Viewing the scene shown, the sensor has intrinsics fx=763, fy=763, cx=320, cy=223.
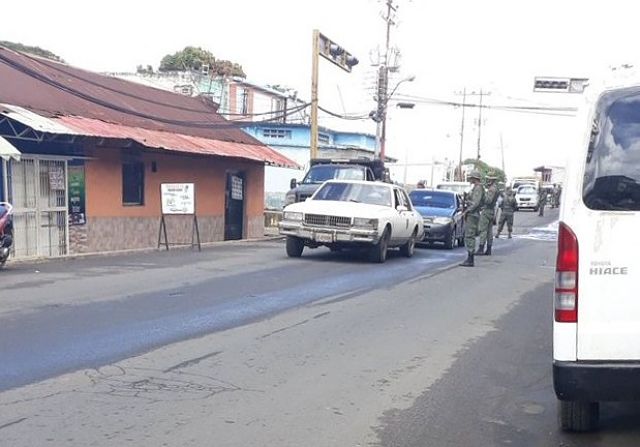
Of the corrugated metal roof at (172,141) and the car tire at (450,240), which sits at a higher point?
the corrugated metal roof at (172,141)

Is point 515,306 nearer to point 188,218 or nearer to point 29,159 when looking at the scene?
point 29,159

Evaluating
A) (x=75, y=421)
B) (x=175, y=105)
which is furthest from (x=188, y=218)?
(x=75, y=421)

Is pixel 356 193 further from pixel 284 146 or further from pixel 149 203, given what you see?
pixel 284 146

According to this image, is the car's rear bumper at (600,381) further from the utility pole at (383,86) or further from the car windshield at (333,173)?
the utility pole at (383,86)

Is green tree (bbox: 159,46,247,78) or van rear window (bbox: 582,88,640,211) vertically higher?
green tree (bbox: 159,46,247,78)

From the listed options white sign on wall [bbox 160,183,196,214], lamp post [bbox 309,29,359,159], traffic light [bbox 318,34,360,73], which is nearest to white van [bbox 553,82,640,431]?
white sign on wall [bbox 160,183,196,214]

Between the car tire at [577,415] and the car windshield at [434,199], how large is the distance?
17739 mm

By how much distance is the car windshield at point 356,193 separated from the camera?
54.4 feet

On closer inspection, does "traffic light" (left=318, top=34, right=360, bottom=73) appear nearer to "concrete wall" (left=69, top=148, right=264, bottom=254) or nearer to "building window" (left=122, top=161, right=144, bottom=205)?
"concrete wall" (left=69, top=148, right=264, bottom=254)

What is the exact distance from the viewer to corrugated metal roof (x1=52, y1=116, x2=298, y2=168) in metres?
16.7

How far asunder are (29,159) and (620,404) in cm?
1395

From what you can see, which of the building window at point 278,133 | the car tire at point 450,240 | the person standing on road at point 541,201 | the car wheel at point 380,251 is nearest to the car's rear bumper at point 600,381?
the car wheel at point 380,251

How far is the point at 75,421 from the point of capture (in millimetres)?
5195

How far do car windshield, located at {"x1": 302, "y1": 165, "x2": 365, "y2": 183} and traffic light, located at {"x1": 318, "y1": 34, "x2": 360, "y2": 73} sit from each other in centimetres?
676
